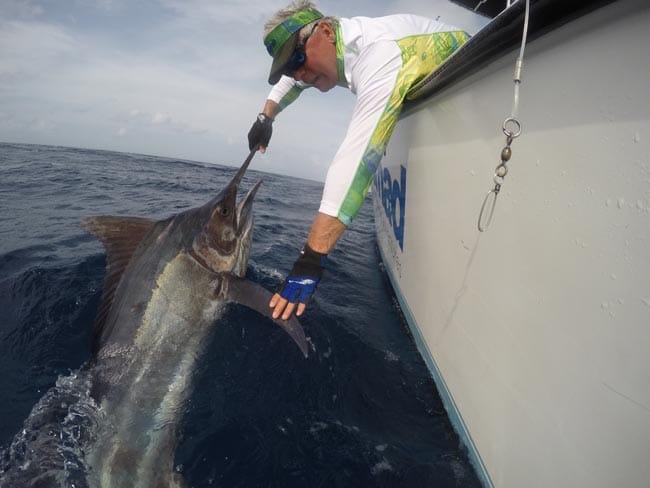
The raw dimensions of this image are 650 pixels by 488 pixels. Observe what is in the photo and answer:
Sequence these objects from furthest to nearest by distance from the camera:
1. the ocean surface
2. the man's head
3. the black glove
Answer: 1. the black glove
2. the man's head
3. the ocean surface

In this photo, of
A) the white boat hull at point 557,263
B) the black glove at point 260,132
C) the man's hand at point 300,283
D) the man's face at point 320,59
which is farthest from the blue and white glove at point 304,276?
the black glove at point 260,132

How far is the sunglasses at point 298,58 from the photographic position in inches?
92.9

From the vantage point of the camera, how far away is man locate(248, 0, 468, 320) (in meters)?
1.92

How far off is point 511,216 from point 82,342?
3029 mm

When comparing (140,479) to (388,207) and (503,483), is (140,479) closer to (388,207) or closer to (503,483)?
(503,483)

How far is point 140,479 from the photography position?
1.81 m

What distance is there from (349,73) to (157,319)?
2.01 m

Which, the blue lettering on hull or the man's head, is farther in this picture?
the blue lettering on hull

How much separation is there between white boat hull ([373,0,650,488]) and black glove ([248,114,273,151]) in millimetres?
2277

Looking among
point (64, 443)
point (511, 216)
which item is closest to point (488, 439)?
point (511, 216)

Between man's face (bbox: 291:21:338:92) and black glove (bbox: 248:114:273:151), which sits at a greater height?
man's face (bbox: 291:21:338:92)

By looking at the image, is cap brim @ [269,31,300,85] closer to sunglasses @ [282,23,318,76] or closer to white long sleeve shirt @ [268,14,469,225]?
sunglasses @ [282,23,318,76]

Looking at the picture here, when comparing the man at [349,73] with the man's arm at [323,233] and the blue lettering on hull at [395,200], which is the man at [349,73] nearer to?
the man's arm at [323,233]

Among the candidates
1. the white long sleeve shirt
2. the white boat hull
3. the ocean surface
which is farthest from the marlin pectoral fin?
the white boat hull
